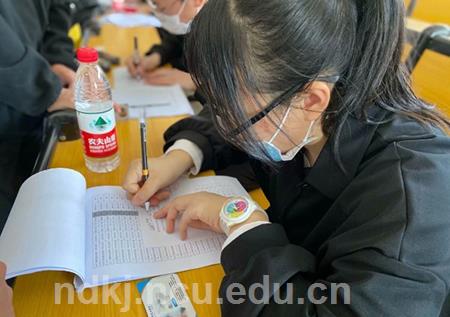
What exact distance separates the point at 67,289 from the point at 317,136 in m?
0.47

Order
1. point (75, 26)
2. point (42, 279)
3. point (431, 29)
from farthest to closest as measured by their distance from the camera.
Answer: point (75, 26), point (431, 29), point (42, 279)

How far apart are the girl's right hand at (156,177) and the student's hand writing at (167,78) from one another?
504mm

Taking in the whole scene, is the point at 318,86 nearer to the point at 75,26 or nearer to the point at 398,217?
the point at 398,217

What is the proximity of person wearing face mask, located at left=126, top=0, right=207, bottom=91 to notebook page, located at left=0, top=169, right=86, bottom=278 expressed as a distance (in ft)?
1.57

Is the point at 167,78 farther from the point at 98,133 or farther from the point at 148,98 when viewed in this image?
the point at 98,133

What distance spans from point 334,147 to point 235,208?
7.5 inches

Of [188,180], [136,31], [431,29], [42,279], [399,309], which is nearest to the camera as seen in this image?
[399,309]

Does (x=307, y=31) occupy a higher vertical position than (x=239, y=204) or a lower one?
higher

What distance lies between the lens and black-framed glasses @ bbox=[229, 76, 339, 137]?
0.56 metres

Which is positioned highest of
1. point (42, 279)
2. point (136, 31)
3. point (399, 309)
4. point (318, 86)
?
point (318, 86)

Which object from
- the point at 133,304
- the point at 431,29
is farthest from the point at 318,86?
the point at 431,29

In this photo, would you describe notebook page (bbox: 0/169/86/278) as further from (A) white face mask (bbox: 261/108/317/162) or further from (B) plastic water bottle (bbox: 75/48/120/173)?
(A) white face mask (bbox: 261/108/317/162)

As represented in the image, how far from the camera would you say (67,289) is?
578mm

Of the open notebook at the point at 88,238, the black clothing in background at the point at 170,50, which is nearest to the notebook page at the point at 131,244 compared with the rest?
the open notebook at the point at 88,238
